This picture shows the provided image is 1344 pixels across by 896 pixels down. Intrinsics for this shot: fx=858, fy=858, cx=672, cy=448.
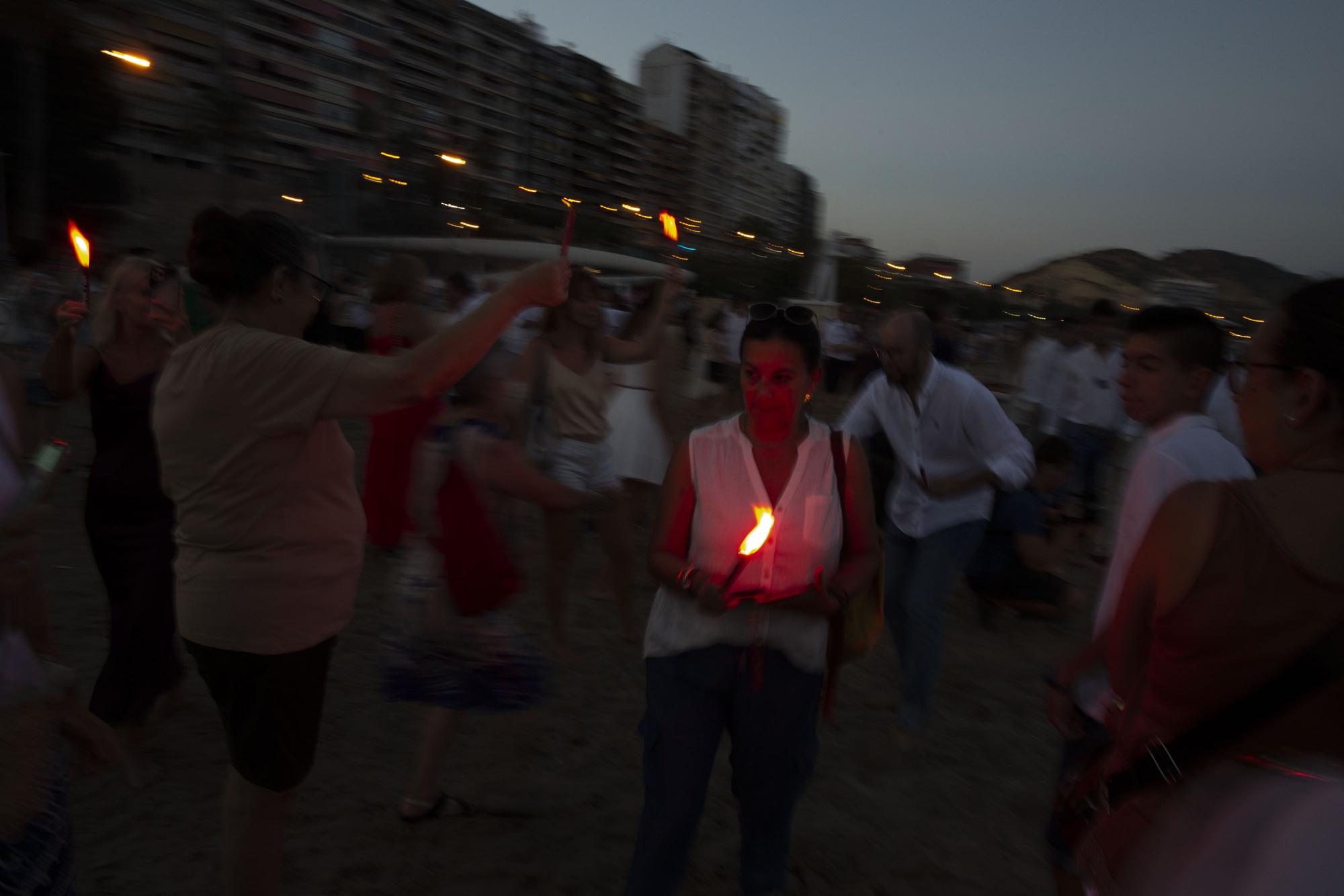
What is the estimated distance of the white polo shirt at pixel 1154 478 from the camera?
2.10m

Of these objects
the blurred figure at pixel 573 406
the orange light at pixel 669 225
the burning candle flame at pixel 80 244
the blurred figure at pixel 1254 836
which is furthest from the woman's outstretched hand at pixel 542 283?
the blurred figure at pixel 573 406

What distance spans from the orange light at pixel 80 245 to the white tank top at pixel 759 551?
2321 millimetres

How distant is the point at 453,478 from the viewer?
2.68 meters

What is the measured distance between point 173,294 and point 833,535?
2.67 metres

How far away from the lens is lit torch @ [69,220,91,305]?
3.02 meters

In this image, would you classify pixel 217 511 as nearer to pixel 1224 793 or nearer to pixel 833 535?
pixel 833 535

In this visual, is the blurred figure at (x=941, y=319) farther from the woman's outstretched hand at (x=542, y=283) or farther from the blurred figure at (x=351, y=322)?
the blurred figure at (x=351, y=322)

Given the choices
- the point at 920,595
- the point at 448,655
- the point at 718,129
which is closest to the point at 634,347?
the point at 920,595

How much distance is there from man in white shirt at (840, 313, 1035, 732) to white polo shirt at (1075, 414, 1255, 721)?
1299 millimetres

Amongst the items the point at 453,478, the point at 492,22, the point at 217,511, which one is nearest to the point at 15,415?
the point at 217,511

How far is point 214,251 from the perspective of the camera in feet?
6.65

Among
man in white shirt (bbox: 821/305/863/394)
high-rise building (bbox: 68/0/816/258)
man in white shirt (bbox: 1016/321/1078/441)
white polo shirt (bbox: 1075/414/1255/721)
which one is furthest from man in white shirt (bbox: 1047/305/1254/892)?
high-rise building (bbox: 68/0/816/258)

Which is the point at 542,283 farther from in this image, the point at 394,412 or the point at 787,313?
the point at 394,412

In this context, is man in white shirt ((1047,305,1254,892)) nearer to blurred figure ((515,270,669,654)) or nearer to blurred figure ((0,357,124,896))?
blurred figure ((0,357,124,896))
